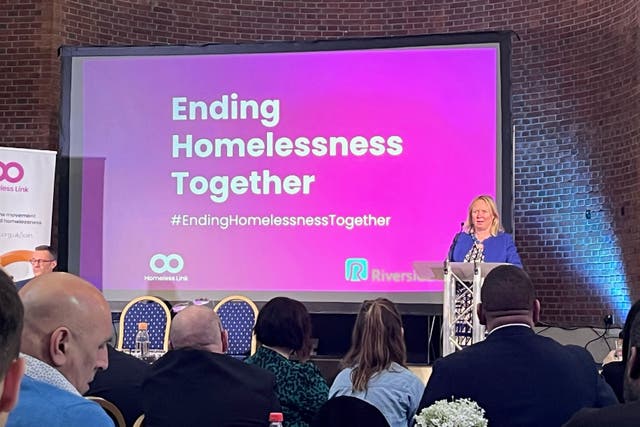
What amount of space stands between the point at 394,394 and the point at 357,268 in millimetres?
4164

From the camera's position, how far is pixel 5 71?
9.04 meters

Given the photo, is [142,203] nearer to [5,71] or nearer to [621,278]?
[5,71]

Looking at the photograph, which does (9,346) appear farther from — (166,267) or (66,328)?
(166,267)

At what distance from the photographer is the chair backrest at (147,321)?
775cm

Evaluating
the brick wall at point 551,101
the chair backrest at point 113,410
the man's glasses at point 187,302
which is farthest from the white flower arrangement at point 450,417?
the brick wall at point 551,101

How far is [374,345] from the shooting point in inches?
156

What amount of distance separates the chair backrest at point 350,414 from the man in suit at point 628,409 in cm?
101

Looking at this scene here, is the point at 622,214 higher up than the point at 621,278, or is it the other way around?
the point at 622,214

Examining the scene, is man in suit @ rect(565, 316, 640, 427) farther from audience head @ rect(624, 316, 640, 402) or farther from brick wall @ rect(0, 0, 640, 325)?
→ brick wall @ rect(0, 0, 640, 325)

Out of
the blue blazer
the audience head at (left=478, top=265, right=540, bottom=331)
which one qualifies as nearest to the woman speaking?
the blue blazer

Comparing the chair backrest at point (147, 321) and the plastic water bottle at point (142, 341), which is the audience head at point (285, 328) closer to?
the plastic water bottle at point (142, 341)

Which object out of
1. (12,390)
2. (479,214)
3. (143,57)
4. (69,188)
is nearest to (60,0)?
(143,57)

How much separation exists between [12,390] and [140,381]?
2397mm

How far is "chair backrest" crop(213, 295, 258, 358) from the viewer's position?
7559 millimetres
